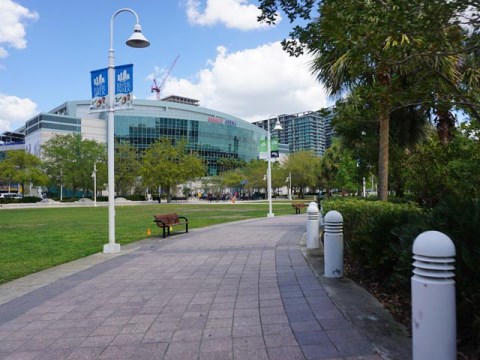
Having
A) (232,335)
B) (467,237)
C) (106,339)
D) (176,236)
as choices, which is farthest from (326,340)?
(176,236)

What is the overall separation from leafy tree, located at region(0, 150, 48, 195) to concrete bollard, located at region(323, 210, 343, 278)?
63126 mm

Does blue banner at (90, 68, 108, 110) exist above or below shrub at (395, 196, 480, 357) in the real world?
above

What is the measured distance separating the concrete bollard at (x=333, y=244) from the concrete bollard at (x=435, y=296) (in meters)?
3.50

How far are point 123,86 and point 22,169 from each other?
6229 centimetres

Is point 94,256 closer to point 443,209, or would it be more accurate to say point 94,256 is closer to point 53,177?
point 443,209

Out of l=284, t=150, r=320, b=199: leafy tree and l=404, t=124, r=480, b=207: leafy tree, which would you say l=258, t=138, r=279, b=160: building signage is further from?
l=284, t=150, r=320, b=199: leafy tree

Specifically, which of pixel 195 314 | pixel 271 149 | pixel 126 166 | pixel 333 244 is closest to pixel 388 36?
pixel 333 244

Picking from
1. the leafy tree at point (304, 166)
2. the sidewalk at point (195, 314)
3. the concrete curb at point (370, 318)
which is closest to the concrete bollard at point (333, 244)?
the concrete curb at point (370, 318)

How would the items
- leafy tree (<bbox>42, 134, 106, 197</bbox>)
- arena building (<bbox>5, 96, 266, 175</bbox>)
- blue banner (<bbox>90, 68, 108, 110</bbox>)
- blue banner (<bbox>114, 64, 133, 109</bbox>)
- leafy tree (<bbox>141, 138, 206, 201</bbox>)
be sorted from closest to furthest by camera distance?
1. blue banner (<bbox>114, 64, 133, 109</bbox>)
2. blue banner (<bbox>90, 68, 108, 110</bbox>)
3. leafy tree (<bbox>141, 138, 206, 201</bbox>)
4. leafy tree (<bbox>42, 134, 106, 197</bbox>)
5. arena building (<bbox>5, 96, 266, 175</bbox>)

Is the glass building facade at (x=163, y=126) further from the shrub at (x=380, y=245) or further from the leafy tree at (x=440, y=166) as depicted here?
the shrub at (x=380, y=245)

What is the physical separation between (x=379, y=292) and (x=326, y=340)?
6.62 ft

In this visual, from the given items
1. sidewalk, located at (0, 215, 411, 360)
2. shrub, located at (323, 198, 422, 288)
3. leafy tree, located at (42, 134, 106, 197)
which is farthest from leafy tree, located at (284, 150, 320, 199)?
shrub, located at (323, 198, 422, 288)

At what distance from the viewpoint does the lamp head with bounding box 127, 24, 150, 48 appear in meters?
10.8

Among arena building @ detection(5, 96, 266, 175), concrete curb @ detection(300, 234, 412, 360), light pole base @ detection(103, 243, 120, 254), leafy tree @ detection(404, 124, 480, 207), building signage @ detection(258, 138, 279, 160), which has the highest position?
arena building @ detection(5, 96, 266, 175)
